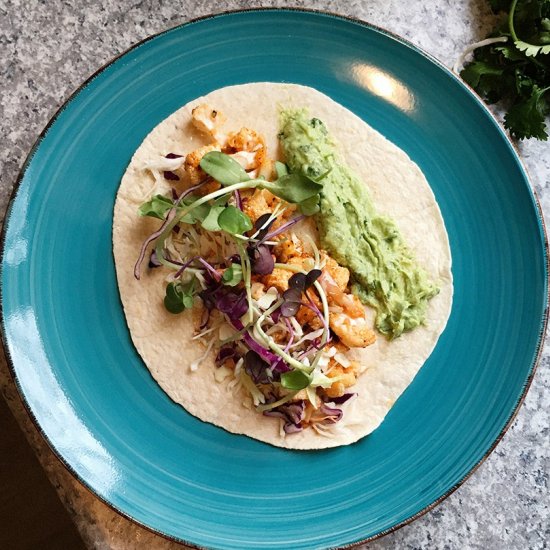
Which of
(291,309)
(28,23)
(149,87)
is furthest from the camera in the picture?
(28,23)

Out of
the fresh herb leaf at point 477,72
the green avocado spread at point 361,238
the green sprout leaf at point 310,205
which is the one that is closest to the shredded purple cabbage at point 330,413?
the green avocado spread at point 361,238

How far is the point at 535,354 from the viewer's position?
248cm

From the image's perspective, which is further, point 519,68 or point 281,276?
point 519,68

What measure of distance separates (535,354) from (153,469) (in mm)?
1536

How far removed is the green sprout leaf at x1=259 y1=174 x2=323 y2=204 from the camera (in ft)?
7.67

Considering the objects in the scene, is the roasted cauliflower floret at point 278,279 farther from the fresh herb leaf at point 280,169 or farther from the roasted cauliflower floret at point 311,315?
the fresh herb leaf at point 280,169

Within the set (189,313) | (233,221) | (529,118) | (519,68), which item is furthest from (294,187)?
(519,68)

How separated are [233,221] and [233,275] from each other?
210mm

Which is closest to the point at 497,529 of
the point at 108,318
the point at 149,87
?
the point at 108,318

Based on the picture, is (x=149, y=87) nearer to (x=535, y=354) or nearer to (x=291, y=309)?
(x=291, y=309)

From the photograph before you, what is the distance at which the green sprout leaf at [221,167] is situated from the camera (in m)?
2.33

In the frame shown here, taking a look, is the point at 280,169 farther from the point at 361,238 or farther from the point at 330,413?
the point at 330,413

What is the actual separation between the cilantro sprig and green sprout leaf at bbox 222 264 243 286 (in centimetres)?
131

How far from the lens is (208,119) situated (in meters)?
2.52
